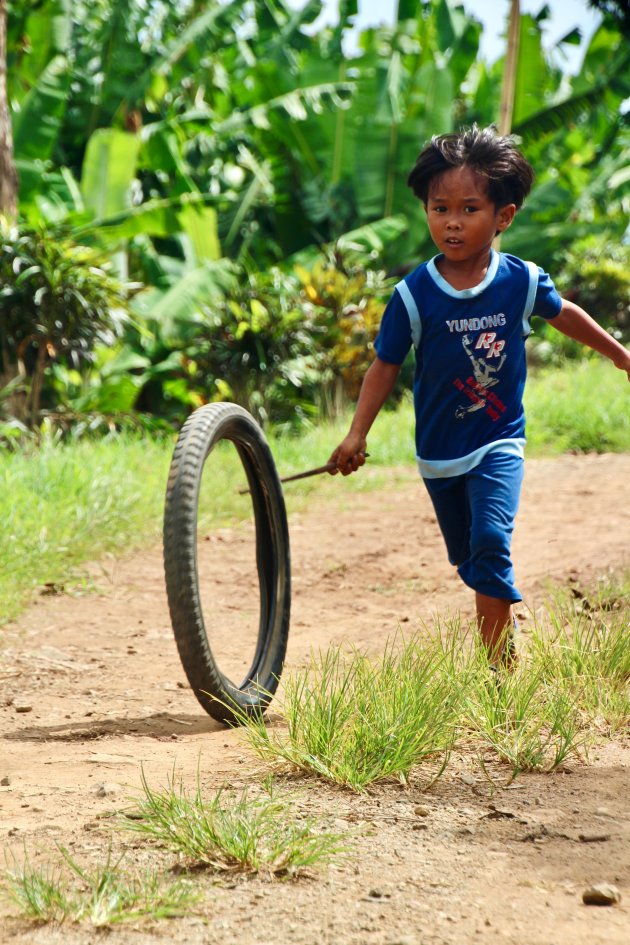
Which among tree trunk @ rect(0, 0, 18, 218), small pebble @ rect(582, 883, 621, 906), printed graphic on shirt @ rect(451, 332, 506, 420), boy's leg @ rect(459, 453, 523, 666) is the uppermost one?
tree trunk @ rect(0, 0, 18, 218)

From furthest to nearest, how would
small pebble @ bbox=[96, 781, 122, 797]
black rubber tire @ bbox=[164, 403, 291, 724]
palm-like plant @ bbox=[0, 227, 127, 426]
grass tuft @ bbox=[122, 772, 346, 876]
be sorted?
palm-like plant @ bbox=[0, 227, 127, 426]
black rubber tire @ bbox=[164, 403, 291, 724]
small pebble @ bbox=[96, 781, 122, 797]
grass tuft @ bbox=[122, 772, 346, 876]

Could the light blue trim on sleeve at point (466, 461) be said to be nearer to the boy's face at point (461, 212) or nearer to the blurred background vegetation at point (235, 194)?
the boy's face at point (461, 212)

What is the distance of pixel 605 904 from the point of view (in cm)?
206

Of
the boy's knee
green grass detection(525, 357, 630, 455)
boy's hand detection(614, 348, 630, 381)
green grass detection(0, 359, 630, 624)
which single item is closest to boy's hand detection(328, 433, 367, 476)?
the boy's knee

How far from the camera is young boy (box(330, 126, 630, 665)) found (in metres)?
3.47

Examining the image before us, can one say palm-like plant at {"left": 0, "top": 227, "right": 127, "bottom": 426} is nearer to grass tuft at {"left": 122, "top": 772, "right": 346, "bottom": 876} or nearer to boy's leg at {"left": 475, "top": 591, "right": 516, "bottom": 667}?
boy's leg at {"left": 475, "top": 591, "right": 516, "bottom": 667}

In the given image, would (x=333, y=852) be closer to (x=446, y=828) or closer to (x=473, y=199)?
(x=446, y=828)

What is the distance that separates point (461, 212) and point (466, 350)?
44cm

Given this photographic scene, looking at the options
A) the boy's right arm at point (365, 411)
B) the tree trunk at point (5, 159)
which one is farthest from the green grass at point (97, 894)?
the tree trunk at point (5, 159)

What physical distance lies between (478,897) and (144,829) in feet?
2.32

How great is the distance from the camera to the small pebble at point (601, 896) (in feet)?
6.72

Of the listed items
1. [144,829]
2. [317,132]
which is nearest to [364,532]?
[144,829]

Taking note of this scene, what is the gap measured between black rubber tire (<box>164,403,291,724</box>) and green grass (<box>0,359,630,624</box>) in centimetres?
147

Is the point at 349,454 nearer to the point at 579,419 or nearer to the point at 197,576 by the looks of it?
the point at 197,576
